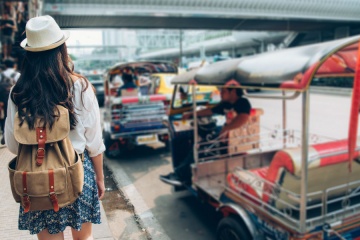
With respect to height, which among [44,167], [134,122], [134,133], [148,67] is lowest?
[134,133]

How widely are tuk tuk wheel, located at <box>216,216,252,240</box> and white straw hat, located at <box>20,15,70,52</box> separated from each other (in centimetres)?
216

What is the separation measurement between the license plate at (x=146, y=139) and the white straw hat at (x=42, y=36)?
5.17 metres

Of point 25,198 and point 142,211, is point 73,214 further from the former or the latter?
point 142,211

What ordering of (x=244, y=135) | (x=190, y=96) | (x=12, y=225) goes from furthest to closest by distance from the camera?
(x=190, y=96), (x=244, y=135), (x=12, y=225)

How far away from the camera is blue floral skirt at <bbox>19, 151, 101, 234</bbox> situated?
1896 millimetres

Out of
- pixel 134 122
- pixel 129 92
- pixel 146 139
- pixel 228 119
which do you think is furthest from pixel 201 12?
pixel 228 119

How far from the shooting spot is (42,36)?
180 centimetres

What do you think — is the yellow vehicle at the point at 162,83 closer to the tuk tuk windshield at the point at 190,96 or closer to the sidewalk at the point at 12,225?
the tuk tuk windshield at the point at 190,96

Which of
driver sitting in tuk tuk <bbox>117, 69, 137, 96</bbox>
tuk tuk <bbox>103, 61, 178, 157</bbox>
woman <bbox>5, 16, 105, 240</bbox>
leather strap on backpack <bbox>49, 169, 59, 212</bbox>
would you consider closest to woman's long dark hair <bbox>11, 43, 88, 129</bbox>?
woman <bbox>5, 16, 105, 240</bbox>

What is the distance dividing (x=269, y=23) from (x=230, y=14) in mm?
4741

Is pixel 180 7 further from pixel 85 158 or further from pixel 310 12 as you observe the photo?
pixel 85 158

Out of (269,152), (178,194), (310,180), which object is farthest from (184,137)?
(310,180)

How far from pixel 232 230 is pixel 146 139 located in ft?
13.5

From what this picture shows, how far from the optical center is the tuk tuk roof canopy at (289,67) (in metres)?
2.31
